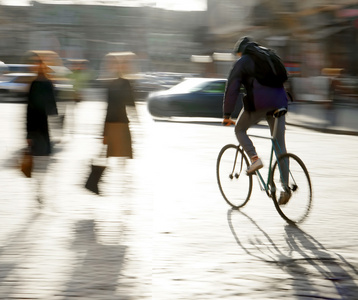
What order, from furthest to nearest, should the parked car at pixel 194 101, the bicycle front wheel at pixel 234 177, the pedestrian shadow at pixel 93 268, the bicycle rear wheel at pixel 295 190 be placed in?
the parked car at pixel 194 101
the bicycle front wheel at pixel 234 177
the bicycle rear wheel at pixel 295 190
the pedestrian shadow at pixel 93 268

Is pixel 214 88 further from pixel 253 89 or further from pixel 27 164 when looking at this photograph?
pixel 253 89

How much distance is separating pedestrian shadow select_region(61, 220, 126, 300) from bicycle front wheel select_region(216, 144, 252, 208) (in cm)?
177

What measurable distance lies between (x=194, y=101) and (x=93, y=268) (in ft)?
57.2

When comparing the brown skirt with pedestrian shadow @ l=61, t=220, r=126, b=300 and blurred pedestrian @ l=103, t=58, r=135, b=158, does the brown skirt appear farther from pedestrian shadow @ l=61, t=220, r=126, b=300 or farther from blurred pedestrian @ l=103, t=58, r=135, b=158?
pedestrian shadow @ l=61, t=220, r=126, b=300

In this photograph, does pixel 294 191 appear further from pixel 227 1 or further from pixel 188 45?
pixel 188 45

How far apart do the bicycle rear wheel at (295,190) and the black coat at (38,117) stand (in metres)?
2.56

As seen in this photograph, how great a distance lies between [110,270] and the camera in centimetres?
519

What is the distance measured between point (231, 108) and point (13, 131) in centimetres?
1171

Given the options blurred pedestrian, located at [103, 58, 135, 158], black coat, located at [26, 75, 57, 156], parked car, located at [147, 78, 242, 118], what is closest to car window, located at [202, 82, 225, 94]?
parked car, located at [147, 78, 242, 118]

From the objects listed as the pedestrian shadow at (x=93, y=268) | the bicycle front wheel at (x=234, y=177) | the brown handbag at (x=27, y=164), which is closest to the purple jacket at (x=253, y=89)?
the bicycle front wheel at (x=234, y=177)

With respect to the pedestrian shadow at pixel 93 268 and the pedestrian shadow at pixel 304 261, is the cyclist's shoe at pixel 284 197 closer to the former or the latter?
the pedestrian shadow at pixel 304 261

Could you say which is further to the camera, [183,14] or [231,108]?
[183,14]

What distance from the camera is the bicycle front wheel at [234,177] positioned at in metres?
7.75

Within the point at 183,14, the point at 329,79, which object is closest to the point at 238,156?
the point at 329,79
